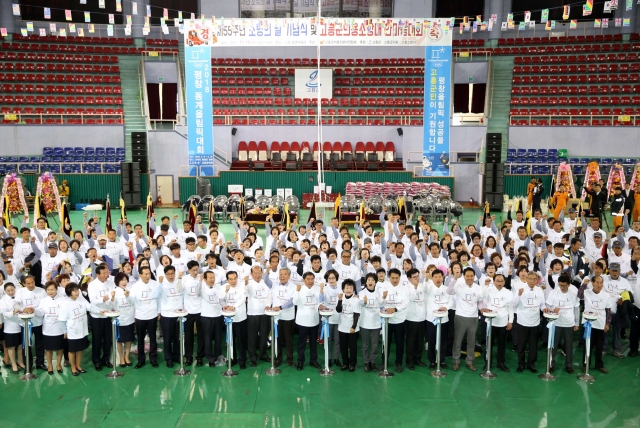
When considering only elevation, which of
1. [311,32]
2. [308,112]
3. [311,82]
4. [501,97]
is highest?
[311,32]

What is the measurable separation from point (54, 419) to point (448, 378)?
5.38 meters

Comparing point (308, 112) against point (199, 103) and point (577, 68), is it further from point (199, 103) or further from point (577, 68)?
point (577, 68)

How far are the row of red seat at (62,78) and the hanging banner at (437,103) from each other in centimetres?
1584

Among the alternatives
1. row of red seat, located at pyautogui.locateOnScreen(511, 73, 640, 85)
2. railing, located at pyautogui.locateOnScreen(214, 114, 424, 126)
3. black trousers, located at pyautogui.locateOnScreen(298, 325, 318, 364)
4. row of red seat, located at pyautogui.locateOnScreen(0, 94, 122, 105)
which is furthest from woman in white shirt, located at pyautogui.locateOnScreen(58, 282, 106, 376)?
row of red seat, located at pyautogui.locateOnScreen(511, 73, 640, 85)

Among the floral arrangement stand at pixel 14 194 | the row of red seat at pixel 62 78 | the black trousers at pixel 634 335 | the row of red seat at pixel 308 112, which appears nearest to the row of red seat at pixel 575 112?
the row of red seat at pixel 308 112

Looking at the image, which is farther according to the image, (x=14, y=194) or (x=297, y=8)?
(x=297, y=8)

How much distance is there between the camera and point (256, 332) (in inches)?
364

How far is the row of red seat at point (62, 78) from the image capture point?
27.5 metres

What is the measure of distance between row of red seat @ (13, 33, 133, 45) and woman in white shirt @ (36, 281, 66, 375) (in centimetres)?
2368

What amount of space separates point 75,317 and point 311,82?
2071 centimetres

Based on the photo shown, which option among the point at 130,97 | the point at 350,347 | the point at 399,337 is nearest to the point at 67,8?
the point at 130,97

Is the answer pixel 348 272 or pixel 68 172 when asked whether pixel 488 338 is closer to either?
pixel 348 272

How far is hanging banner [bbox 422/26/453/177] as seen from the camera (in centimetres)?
1927

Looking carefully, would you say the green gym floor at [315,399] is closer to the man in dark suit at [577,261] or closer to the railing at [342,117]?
the man in dark suit at [577,261]
